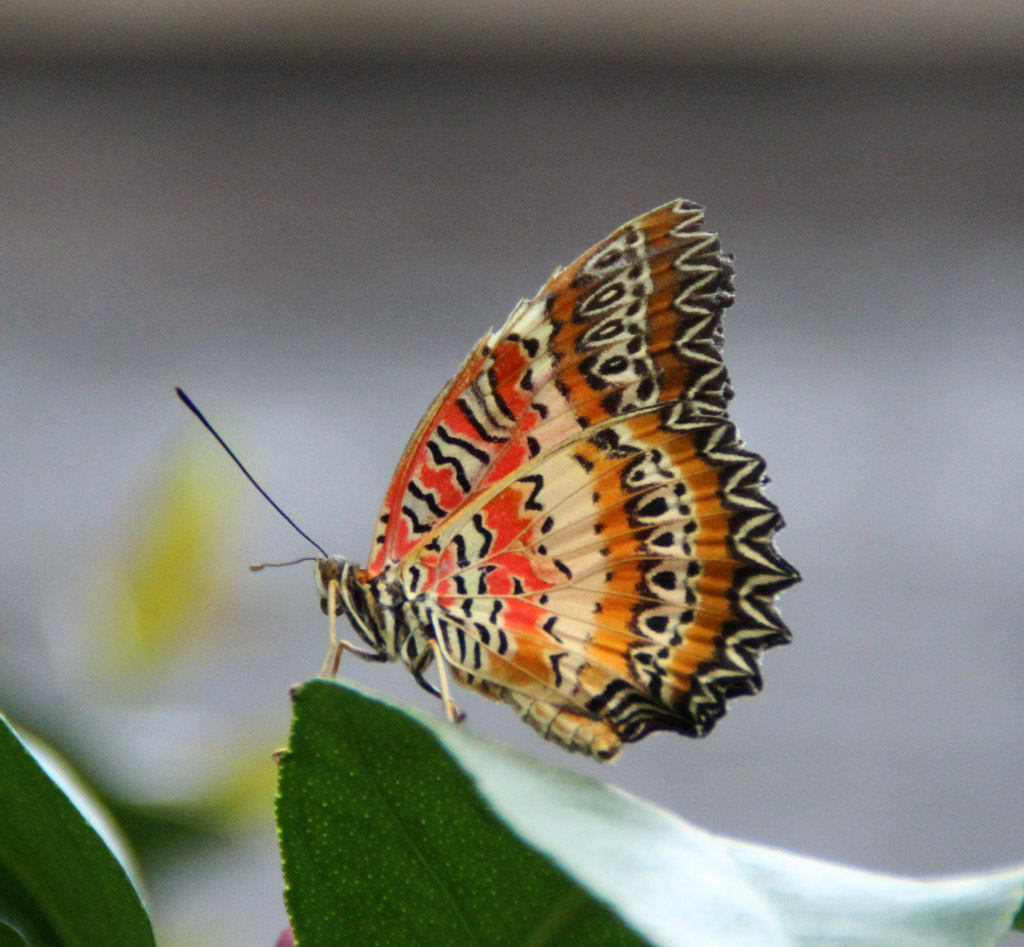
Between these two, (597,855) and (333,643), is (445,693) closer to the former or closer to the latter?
(333,643)

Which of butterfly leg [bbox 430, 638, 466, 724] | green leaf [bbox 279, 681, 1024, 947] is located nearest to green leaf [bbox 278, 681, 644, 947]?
green leaf [bbox 279, 681, 1024, 947]

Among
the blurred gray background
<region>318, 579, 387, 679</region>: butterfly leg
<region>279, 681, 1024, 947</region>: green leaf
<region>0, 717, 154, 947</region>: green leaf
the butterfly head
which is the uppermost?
the blurred gray background

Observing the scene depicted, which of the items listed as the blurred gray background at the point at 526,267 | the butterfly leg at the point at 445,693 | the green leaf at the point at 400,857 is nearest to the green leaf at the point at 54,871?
the green leaf at the point at 400,857

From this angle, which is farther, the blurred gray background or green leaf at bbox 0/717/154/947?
the blurred gray background

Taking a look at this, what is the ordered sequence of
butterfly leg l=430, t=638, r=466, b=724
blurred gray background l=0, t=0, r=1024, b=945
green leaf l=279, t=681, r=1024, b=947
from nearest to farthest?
green leaf l=279, t=681, r=1024, b=947 < butterfly leg l=430, t=638, r=466, b=724 < blurred gray background l=0, t=0, r=1024, b=945

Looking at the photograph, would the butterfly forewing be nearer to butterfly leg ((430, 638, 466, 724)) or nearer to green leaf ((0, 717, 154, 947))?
butterfly leg ((430, 638, 466, 724))

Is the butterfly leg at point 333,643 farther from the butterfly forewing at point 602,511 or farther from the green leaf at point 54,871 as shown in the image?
the green leaf at point 54,871

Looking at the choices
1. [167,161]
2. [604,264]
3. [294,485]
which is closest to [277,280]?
[167,161]

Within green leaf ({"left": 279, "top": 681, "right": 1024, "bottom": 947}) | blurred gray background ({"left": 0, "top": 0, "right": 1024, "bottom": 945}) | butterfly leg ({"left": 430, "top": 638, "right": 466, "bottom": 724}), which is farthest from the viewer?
blurred gray background ({"left": 0, "top": 0, "right": 1024, "bottom": 945})

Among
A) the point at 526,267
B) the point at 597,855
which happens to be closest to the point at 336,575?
the point at 597,855
